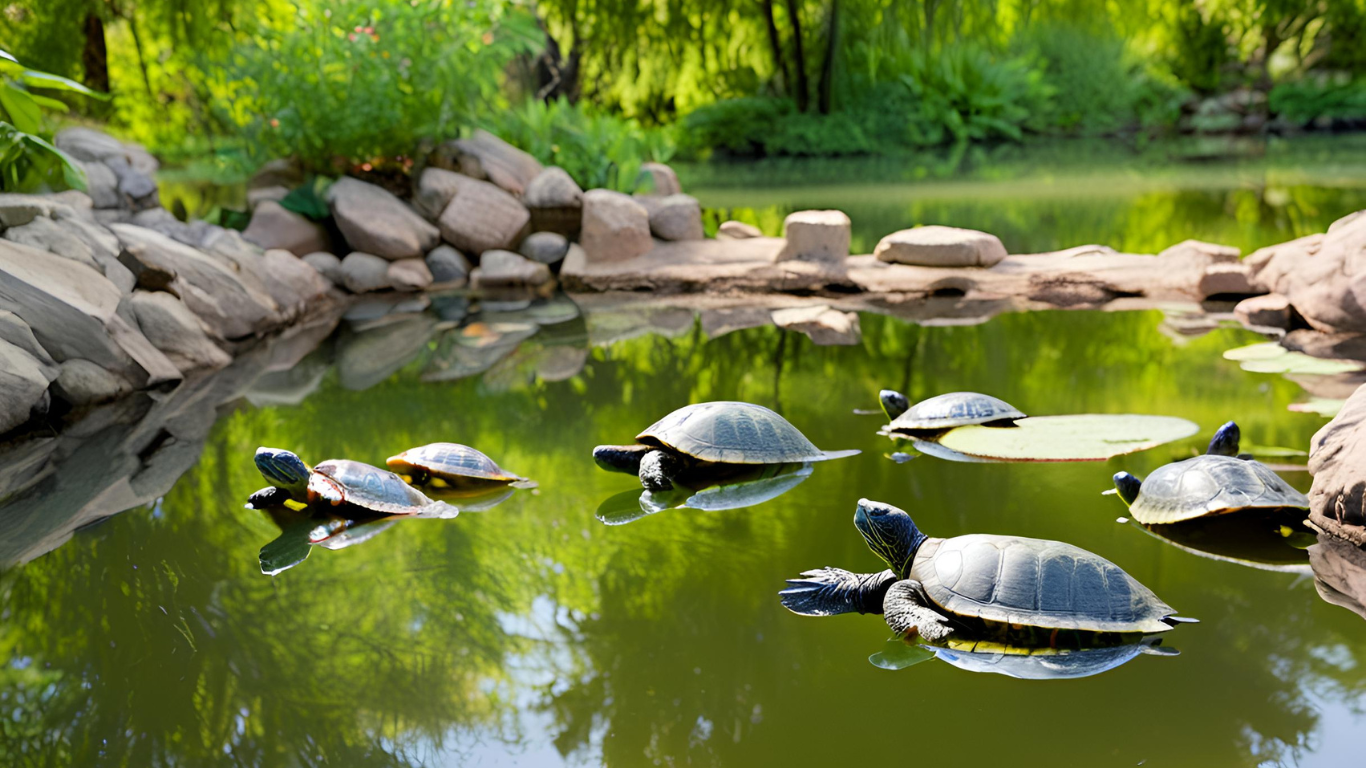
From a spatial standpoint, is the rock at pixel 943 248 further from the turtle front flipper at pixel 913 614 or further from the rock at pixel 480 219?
the turtle front flipper at pixel 913 614

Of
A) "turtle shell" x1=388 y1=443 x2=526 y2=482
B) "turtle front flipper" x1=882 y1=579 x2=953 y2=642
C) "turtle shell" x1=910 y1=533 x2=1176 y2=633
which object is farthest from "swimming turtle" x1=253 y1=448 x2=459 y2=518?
"turtle shell" x1=910 y1=533 x2=1176 y2=633

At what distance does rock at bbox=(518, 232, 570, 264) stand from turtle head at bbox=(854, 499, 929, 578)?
266 inches

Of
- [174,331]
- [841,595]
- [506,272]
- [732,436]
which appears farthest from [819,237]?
[841,595]

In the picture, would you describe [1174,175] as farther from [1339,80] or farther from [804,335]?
[1339,80]

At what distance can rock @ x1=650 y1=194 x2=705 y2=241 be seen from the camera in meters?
9.44

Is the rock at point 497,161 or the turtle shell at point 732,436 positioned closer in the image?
the turtle shell at point 732,436

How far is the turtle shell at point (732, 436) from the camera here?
361cm

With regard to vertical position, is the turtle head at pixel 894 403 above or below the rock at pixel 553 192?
below

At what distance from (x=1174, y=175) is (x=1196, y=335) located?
36.4 feet

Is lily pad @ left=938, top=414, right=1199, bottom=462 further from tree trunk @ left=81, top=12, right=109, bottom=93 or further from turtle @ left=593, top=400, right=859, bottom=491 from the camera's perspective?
tree trunk @ left=81, top=12, right=109, bottom=93

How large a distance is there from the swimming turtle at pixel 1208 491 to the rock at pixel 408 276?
6927 millimetres

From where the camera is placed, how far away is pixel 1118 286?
7.40 meters

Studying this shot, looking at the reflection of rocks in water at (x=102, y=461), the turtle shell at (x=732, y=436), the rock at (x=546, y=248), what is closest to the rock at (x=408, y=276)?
the rock at (x=546, y=248)

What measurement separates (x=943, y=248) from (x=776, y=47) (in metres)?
12.8
